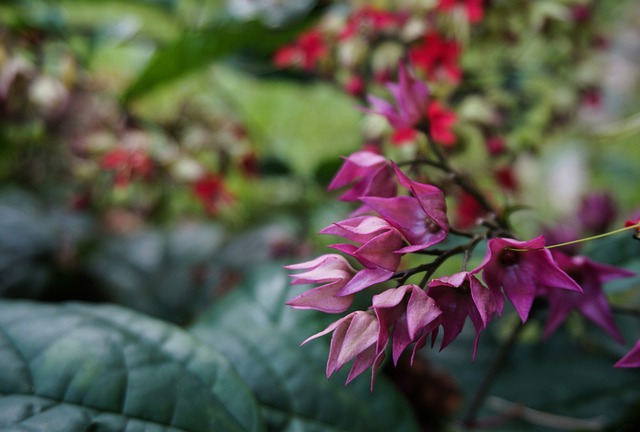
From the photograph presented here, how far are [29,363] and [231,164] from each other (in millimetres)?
680

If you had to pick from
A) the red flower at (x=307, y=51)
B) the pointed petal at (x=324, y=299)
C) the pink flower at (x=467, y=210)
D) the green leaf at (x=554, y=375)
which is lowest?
the green leaf at (x=554, y=375)

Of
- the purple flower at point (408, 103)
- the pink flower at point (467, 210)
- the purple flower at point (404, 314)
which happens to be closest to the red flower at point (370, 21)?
the pink flower at point (467, 210)

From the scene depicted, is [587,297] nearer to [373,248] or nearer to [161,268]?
[373,248]

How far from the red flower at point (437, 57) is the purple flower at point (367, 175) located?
0.44 metres

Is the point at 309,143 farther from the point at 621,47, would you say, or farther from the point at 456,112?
the point at 621,47

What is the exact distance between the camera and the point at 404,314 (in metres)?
0.36

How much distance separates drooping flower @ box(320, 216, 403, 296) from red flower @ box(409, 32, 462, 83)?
54 centimetres

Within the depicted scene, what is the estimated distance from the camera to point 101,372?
0.44 m

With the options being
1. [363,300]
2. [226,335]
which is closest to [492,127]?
[363,300]

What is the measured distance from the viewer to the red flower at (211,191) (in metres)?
1.01

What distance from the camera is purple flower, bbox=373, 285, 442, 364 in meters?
0.33

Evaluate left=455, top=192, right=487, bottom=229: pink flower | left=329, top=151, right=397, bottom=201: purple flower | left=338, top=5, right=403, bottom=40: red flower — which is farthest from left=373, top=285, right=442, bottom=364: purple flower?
left=338, top=5, right=403, bottom=40: red flower

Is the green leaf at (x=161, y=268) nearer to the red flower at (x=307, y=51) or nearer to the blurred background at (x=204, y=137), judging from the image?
the blurred background at (x=204, y=137)

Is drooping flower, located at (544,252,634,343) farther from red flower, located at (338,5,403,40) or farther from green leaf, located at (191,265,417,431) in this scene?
red flower, located at (338,5,403,40)
